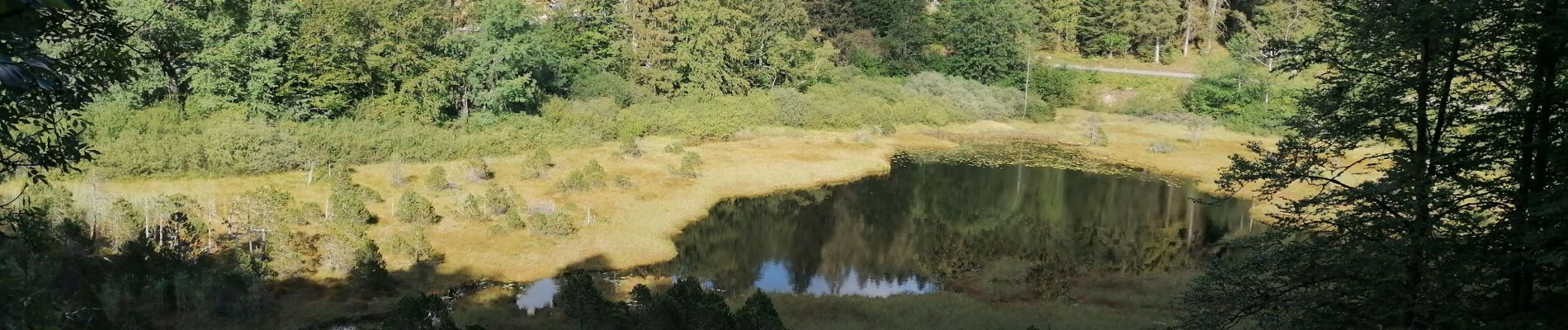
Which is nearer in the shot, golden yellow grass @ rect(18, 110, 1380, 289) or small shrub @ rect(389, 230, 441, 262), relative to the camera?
small shrub @ rect(389, 230, 441, 262)

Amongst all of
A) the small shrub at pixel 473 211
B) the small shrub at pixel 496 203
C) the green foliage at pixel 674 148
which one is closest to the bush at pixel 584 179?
the small shrub at pixel 496 203

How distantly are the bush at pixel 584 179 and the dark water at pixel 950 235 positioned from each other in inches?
195

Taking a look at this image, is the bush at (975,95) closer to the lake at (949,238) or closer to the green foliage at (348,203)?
the lake at (949,238)

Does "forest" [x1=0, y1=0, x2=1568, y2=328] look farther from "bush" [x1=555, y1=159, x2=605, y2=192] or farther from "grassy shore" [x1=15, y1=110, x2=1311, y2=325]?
"grassy shore" [x1=15, y1=110, x2=1311, y2=325]

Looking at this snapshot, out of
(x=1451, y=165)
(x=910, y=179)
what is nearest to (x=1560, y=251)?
(x=1451, y=165)

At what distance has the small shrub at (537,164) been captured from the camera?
38.7 m

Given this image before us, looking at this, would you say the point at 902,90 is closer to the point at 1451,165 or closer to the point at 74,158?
the point at 1451,165

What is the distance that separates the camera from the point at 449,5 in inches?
1919

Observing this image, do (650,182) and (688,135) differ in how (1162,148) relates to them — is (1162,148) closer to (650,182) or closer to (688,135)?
(688,135)

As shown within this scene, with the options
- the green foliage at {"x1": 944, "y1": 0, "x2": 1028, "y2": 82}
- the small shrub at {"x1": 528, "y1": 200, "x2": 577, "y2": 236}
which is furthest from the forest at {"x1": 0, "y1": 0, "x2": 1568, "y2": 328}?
the small shrub at {"x1": 528, "y1": 200, "x2": 577, "y2": 236}

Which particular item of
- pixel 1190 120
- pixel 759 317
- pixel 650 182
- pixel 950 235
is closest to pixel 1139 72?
pixel 1190 120

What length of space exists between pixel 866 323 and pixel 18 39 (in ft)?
61.1

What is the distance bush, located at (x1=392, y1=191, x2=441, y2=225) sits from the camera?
98.4 ft

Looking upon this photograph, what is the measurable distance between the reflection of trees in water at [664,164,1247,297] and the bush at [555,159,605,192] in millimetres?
4870
